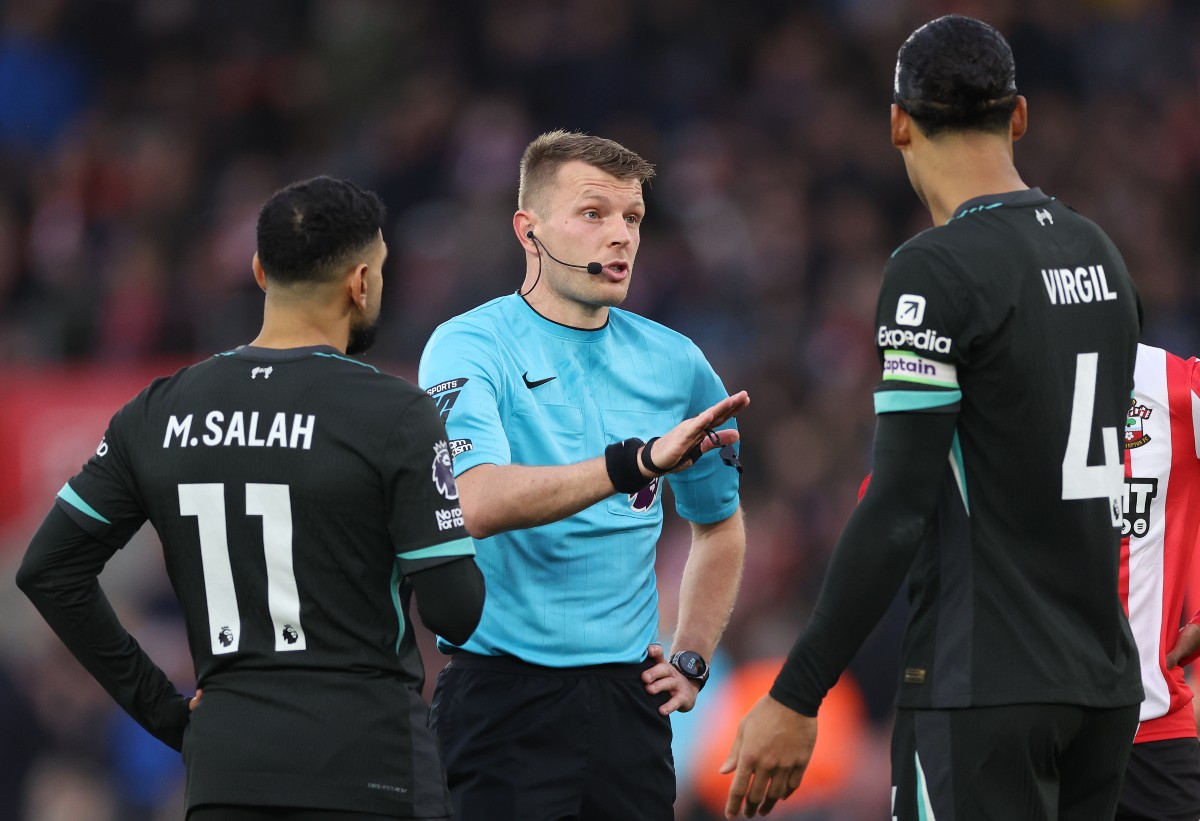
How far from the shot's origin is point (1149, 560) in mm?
4727

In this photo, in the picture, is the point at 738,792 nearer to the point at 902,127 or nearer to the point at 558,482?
Answer: the point at 558,482

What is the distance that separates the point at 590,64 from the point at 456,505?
387 inches

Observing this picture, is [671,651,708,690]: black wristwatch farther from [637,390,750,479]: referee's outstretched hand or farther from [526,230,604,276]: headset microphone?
[526,230,604,276]: headset microphone

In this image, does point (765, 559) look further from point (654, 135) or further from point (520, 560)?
point (520, 560)

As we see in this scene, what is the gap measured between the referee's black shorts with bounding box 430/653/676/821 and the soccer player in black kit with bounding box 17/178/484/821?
2.27ft

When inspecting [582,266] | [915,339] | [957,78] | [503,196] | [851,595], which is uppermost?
[503,196]

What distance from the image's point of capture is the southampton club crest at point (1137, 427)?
15.7 ft

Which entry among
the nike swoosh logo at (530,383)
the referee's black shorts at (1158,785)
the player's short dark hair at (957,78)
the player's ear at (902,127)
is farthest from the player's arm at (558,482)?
the referee's black shorts at (1158,785)

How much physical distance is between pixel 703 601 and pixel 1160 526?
1280mm

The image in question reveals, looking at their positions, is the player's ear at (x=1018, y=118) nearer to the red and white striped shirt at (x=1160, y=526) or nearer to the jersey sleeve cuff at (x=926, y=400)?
the jersey sleeve cuff at (x=926, y=400)

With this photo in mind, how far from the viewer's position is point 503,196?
1220 cm

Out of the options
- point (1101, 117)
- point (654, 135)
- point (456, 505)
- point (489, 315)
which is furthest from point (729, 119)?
point (456, 505)

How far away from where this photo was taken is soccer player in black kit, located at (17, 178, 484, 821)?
367cm

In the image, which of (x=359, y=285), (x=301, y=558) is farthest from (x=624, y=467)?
(x=301, y=558)
